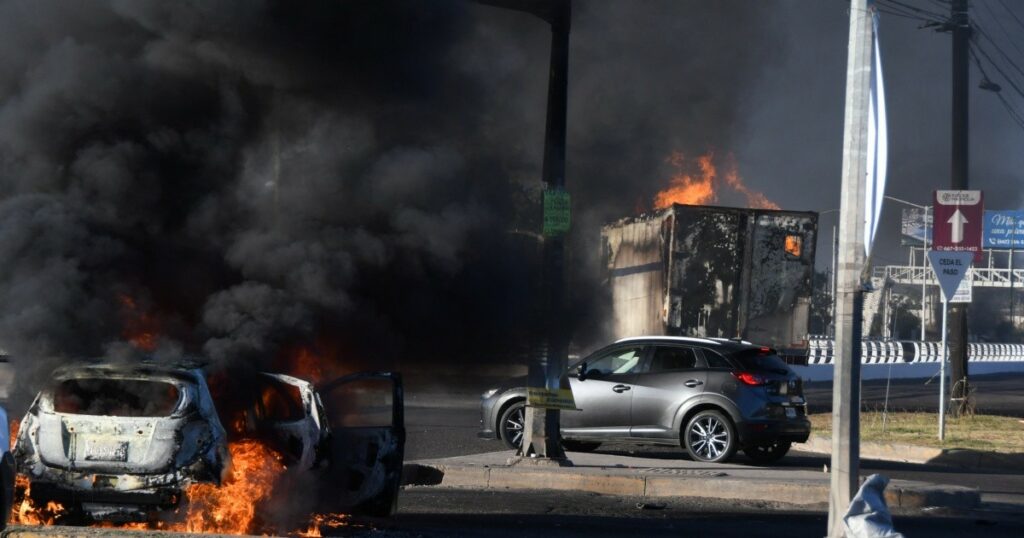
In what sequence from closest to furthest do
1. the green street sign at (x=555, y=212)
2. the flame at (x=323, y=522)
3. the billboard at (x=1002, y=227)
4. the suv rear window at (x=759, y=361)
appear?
the flame at (x=323, y=522) → the green street sign at (x=555, y=212) → the suv rear window at (x=759, y=361) → the billboard at (x=1002, y=227)

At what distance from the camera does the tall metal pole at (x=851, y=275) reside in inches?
299

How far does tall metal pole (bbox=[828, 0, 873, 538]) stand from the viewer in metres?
7.58

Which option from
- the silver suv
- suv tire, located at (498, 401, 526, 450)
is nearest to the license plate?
the silver suv

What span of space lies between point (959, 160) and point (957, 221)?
5914mm

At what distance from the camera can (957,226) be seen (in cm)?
1727

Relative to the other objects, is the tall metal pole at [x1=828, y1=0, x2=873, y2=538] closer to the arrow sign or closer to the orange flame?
the orange flame

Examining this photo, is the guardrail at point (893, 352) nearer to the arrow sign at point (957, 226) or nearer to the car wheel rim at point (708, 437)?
the arrow sign at point (957, 226)

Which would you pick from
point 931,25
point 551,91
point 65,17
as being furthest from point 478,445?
point 931,25

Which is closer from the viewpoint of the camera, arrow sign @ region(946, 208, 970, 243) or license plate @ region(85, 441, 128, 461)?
license plate @ region(85, 441, 128, 461)

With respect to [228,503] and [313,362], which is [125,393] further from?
[313,362]

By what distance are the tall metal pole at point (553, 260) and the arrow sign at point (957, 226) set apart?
22.9ft

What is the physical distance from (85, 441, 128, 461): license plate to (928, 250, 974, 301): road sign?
1267 centimetres

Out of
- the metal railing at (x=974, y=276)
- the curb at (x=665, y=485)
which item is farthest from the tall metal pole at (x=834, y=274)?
the metal railing at (x=974, y=276)

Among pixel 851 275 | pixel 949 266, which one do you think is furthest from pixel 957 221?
pixel 851 275
